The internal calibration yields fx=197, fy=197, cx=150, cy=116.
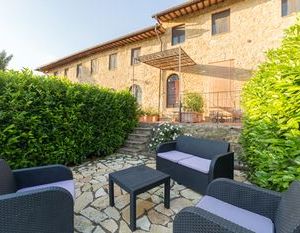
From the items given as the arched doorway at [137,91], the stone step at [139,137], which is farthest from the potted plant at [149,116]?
the stone step at [139,137]

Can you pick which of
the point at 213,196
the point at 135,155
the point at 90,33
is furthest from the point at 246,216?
the point at 90,33

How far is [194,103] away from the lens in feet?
32.6

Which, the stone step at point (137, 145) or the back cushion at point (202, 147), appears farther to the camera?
the stone step at point (137, 145)

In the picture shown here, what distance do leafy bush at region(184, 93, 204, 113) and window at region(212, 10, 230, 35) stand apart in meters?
3.61

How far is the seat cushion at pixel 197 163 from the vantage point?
3.49 m

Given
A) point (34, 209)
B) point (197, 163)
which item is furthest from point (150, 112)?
point (34, 209)

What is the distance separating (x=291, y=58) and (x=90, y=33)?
1776cm

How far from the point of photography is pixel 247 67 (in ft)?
31.8

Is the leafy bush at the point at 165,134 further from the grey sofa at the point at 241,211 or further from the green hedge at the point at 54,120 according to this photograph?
the grey sofa at the point at 241,211

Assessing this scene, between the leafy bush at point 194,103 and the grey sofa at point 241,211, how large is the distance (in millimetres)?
7734

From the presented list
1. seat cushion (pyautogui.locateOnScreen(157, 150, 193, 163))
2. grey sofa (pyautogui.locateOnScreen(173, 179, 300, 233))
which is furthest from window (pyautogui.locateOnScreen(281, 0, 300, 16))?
grey sofa (pyautogui.locateOnScreen(173, 179, 300, 233))

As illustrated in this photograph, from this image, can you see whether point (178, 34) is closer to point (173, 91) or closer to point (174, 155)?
point (173, 91)

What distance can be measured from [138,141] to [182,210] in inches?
213

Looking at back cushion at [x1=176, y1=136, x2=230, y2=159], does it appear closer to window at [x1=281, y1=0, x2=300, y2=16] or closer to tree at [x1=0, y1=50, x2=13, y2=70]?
window at [x1=281, y1=0, x2=300, y2=16]
